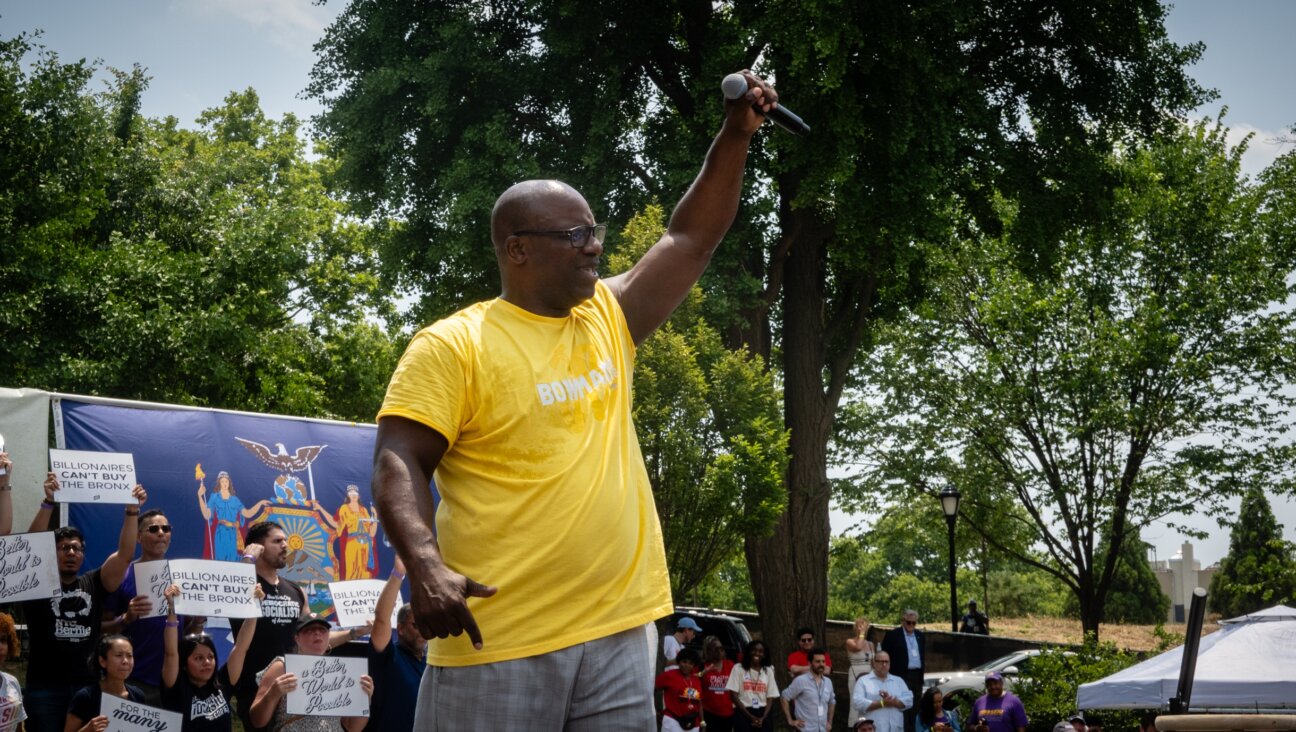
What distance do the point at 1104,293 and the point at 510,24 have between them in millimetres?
13252

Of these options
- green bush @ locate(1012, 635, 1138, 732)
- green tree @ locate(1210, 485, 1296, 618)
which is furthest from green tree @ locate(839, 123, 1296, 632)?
green bush @ locate(1012, 635, 1138, 732)

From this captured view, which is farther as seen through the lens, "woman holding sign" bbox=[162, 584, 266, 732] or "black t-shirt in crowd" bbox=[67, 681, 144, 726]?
"woman holding sign" bbox=[162, 584, 266, 732]

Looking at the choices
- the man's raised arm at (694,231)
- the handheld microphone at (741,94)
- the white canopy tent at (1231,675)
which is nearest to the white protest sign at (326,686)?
the man's raised arm at (694,231)

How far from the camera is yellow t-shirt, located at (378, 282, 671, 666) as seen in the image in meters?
2.85

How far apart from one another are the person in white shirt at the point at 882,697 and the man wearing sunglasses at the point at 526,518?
41.0 ft

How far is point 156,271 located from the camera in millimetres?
22781

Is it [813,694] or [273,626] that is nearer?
[273,626]

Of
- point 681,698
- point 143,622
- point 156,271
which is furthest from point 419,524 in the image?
point 156,271

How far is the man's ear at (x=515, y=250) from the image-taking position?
126 inches

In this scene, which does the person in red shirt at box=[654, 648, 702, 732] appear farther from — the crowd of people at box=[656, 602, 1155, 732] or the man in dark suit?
the man in dark suit

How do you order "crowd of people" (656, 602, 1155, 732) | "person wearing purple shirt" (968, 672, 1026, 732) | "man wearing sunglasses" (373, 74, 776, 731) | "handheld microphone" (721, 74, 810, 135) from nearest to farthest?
"man wearing sunglasses" (373, 74, 776, 731) → "handheld microphone" (721, 74, 810, 135) → "crowd of people" (656, 602, 1155, 732) → "person wearing purple shirt" (968, 672, 1026, 732)

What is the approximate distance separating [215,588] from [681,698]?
669 centimetres

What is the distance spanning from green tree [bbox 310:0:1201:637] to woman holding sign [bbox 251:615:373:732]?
10495 mm

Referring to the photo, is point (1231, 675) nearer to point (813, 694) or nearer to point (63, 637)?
point (813, 694)
